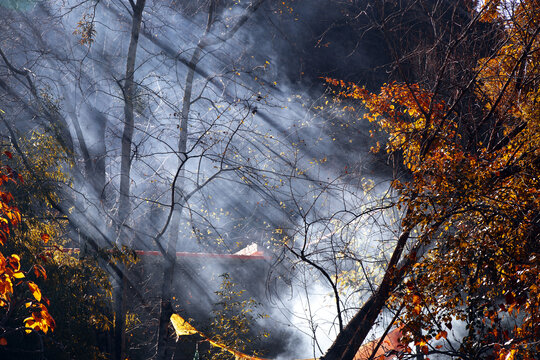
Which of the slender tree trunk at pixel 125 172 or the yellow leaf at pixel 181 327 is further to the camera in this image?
the slender tree trunk at pixel 125 172

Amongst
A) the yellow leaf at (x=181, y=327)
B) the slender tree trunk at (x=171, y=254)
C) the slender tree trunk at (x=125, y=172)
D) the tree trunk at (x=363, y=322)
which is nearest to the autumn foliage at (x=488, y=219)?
the tree trunk at (x=363, y=322)

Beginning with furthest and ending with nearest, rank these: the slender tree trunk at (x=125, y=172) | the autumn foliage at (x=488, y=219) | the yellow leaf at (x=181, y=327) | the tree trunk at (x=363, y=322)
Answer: the slender tree trunk at (x=125, y=172)
the yellow leaf at (x=181, y=327)
the tree trunk at (x=363, y=322)
the autumn foliage at (x=488, y=219)

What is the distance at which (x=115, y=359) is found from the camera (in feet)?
23.2

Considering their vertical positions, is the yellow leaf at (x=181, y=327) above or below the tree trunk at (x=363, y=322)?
below

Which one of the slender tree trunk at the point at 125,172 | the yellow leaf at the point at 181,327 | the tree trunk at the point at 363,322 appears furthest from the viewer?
the slender tree trunk at the point at 125,172

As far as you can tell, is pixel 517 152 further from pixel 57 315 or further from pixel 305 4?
pixel 305 4

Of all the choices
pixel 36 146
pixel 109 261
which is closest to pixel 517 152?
pixel 109 261

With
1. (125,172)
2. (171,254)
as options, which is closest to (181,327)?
(171,254)

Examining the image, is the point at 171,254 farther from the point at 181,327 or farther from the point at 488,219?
the point at 488,219

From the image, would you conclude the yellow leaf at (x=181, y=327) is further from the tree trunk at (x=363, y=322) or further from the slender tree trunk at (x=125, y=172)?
the tree trunk at (x=363, y=322)

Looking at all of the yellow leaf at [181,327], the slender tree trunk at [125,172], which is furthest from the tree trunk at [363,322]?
the slender tree trunk at [125,172]

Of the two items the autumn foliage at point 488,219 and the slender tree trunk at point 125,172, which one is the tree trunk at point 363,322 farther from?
the slender tree trunk at point 125,172

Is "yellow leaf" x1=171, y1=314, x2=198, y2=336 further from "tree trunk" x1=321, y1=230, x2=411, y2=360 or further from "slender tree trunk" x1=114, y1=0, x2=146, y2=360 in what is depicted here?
"tree trunk" x1=321, y1=230, x2=411, y2=360

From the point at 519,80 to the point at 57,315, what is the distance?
6589 mm
